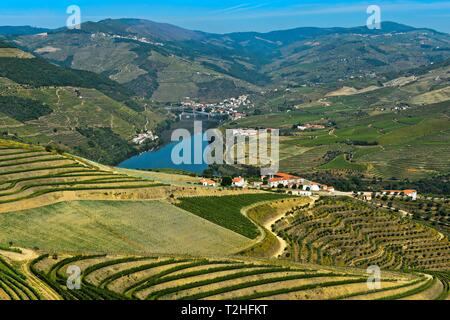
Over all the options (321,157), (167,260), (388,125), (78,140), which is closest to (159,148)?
(78,140)

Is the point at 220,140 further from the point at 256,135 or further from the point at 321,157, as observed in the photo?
the point at 321,157

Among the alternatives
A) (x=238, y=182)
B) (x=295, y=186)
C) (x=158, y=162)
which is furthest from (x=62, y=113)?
(x=295, y=186)

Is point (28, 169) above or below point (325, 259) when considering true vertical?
above

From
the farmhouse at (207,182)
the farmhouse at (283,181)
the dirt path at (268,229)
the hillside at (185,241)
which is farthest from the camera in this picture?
the farmhouse at (283,181)

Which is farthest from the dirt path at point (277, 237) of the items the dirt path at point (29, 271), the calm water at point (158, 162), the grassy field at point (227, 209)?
the calm water at point (158, 162)

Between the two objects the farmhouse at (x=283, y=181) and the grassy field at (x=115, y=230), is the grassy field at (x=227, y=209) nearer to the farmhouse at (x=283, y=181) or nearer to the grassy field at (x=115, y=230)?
the grassy field at (x=115, y=230)

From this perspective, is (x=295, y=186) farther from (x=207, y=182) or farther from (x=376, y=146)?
(x=376, y=146)
